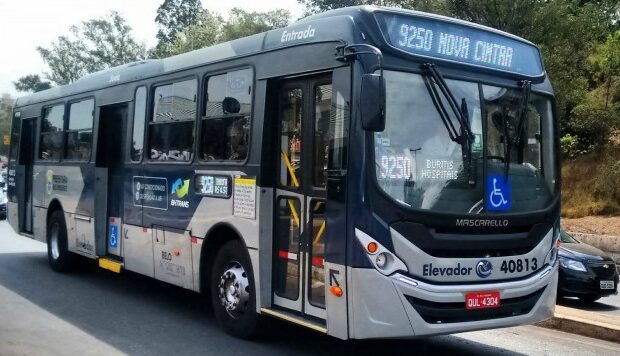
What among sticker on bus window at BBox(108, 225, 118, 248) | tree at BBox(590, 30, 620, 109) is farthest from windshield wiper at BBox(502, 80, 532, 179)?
tree at BBox(590, 30, 620, 109)

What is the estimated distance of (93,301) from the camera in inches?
359

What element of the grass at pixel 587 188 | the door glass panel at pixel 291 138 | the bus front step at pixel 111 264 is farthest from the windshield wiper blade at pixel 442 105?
the grass at pixel 587 188

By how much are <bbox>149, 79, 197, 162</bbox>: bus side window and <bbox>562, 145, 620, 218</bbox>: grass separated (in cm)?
1590

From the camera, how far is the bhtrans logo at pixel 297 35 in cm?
623

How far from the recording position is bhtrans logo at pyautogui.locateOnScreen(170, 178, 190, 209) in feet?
26.0

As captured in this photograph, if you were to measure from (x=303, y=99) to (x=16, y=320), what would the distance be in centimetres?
441

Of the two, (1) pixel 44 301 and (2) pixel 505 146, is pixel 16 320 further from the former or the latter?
(2) pixel 505 146

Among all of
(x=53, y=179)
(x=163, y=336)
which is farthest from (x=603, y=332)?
(x=53, y=179)

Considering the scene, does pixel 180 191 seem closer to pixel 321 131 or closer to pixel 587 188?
pixel 321 131

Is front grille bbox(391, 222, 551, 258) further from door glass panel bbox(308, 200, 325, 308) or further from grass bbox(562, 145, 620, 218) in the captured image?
grass bbox(562, 145, 620, 218)

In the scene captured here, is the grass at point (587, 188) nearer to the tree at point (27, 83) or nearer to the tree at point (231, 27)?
the tree at point (231, 27)

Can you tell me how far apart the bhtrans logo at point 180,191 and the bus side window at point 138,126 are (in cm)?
121

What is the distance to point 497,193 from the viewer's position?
19.4 feet

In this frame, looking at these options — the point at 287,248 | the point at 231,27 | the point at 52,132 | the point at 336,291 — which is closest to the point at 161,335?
the point at 287,248
